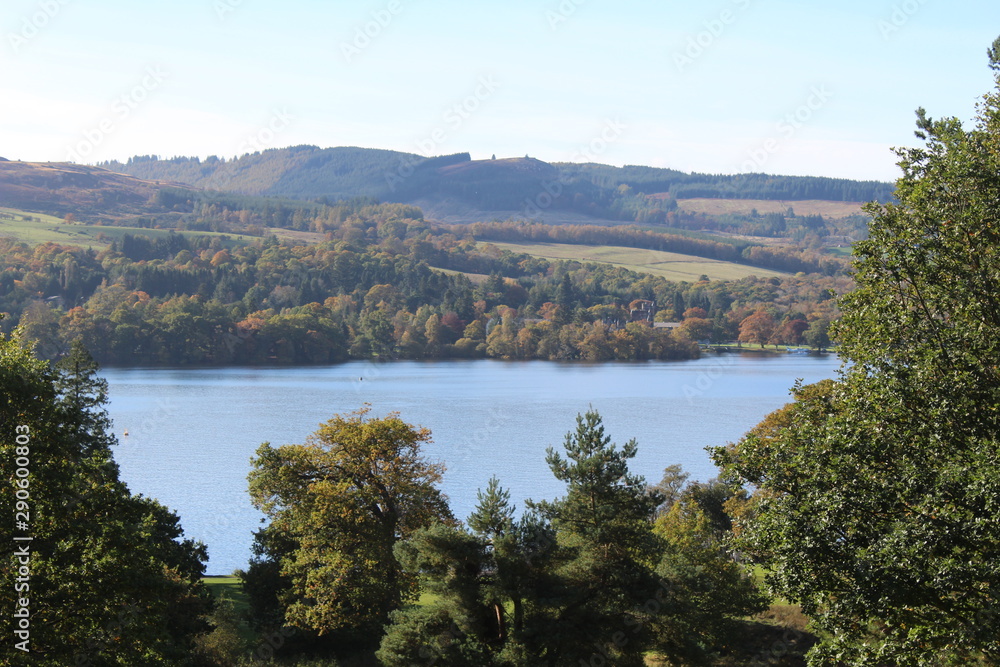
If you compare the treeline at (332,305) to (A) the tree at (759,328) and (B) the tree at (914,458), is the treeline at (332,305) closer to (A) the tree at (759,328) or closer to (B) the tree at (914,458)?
(A) the tree at (759,328)

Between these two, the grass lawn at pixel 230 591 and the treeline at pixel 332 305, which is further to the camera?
the treeline at pixel 332 305

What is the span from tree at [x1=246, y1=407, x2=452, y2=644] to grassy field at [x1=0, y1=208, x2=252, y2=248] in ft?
468

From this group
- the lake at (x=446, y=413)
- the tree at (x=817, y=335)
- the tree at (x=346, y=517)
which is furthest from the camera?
the tree at (x=817, y=335)

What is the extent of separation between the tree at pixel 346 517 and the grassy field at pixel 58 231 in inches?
5612

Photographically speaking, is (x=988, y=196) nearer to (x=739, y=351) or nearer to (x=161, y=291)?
(x=739, y=351)

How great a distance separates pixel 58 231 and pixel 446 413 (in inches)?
4927

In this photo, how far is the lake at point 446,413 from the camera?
50.0 metres

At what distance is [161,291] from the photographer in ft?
463

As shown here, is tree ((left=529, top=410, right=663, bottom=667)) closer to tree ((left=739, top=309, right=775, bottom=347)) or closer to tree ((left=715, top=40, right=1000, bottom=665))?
tree ((left=715, top=40, right=1000, bottom=665))

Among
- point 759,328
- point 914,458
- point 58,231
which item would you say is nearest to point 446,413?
point 914,458

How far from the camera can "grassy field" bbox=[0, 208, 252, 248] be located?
16012 centimetres

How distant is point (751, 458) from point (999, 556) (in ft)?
10.7

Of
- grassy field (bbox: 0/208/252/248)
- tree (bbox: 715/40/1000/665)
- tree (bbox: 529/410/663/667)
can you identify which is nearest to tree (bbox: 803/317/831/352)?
grassy field (bbox: 0/208/252/248)

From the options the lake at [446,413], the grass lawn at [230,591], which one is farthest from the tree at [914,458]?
the grass lawn at [230,591]
